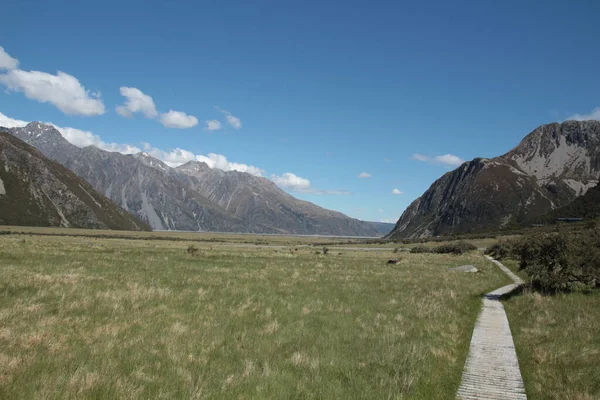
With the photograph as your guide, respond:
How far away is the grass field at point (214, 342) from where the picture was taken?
29.6ft

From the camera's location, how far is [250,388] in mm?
9203

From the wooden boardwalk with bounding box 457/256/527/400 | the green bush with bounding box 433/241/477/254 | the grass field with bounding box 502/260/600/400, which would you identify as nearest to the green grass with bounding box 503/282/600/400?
the grass field with bounding box 502/260/600/400

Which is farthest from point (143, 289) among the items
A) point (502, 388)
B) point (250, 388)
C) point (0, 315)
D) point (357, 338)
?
point (502, 388)

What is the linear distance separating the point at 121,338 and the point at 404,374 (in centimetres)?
790

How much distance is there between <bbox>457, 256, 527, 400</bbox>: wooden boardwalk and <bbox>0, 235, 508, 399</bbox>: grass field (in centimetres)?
38

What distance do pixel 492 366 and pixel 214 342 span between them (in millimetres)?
8193

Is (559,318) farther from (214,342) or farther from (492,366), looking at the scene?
(214,342)

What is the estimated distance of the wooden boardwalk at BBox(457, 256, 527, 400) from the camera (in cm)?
1008

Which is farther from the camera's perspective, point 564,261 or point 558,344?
point 564,261

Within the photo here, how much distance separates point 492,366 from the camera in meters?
12.1

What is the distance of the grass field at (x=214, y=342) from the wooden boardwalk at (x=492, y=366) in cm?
38

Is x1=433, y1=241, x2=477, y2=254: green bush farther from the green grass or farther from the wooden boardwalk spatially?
the wooden boardwalk

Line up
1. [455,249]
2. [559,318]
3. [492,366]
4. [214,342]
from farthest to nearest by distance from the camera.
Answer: [455,249] < [559,318] < [214,342] < [492,366]

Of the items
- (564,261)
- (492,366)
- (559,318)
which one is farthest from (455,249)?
(492,366)
